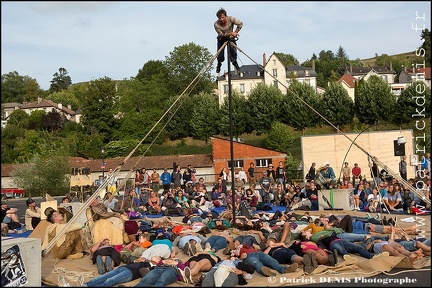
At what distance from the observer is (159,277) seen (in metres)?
6.83

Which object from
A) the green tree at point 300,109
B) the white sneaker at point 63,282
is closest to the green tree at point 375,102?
the green tree at point 300,109

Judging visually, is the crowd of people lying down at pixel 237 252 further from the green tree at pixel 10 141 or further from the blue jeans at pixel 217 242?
the green tree at pixel 10 141

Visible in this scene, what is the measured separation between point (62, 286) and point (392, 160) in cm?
2309

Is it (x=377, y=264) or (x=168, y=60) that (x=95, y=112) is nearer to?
(x=168, y=60)

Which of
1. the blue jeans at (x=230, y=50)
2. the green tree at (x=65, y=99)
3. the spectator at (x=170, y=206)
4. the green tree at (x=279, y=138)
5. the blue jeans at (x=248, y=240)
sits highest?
the green tree at (x=65, y=99)

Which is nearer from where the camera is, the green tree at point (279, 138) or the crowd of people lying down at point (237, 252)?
the crowd of people lying down at point (237, 252)

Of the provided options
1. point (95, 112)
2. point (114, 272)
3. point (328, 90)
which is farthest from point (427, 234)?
point (95, 112)

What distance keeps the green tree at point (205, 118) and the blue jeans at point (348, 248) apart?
43.8 metres

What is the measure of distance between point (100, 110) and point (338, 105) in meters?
27.9

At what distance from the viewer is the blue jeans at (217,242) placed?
8.99 m

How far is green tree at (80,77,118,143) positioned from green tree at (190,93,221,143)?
11.6 metres

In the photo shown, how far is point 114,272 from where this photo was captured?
7082 millimetres

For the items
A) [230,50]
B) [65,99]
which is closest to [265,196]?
[230,50]

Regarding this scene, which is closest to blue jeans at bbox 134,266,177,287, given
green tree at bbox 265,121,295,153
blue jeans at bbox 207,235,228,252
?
blue jeans at bbox 207,235,228,252
